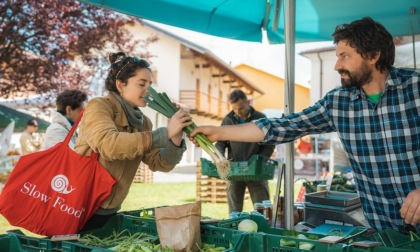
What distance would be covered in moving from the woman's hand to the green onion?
6cm

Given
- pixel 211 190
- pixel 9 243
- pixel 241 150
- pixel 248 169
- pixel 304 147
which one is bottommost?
pixel 211 190

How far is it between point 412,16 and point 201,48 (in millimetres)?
19697

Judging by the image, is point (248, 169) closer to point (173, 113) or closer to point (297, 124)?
point (297, 124)

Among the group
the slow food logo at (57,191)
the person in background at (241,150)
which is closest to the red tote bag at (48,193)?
the slow food logo at (57,191)

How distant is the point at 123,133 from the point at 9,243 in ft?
2.46

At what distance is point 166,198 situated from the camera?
417 inches

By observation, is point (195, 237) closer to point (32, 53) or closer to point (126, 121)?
point (126, 121)

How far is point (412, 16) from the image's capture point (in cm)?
467

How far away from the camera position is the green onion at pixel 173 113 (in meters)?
2.44

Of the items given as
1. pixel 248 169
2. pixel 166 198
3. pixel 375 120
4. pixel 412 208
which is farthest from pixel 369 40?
pixel 166 198

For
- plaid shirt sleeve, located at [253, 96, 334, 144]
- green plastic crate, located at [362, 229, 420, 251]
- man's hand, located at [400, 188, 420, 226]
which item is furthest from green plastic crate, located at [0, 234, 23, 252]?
man's hand, located at [400, 188, 420, 226]

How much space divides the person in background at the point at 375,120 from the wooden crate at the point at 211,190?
297 inches

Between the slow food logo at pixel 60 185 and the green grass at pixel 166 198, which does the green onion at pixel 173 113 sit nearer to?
the slow food logo at pixel 60 185

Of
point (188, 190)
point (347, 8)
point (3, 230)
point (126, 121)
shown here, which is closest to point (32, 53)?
point (3, 230)
